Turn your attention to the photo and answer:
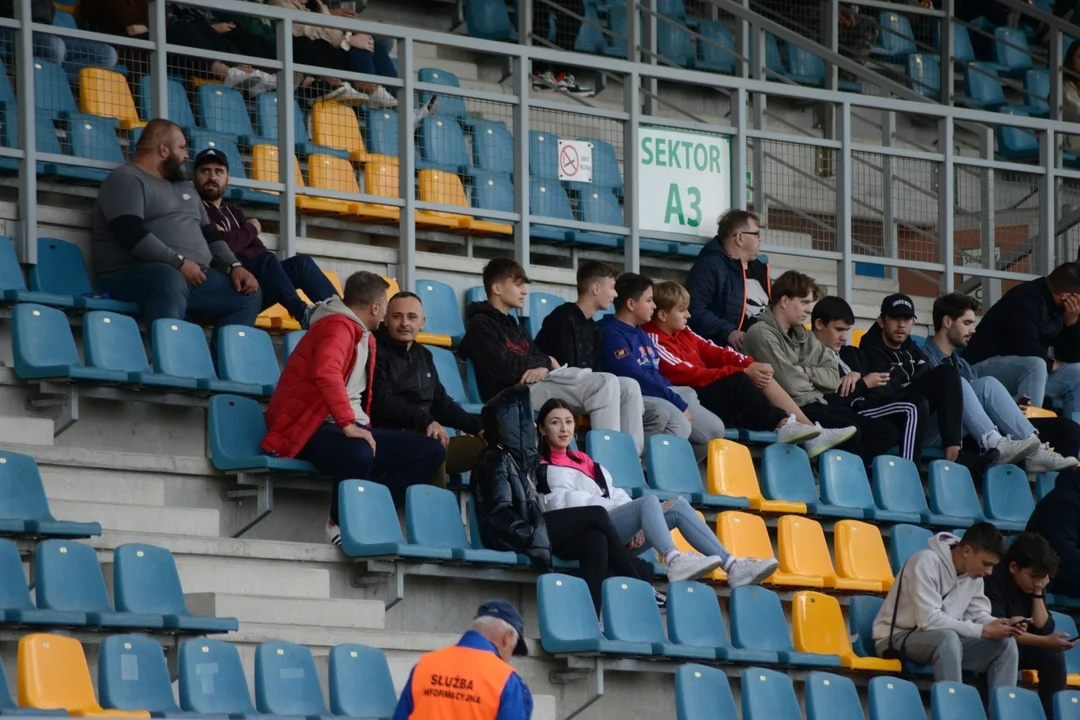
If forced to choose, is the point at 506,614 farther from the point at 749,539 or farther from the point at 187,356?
the point at 749,539

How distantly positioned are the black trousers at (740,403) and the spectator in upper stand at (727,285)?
0.42 metres

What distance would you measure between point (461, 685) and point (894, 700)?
3127 mm

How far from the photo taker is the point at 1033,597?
8609 mm

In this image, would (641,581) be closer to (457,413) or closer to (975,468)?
(457,413)

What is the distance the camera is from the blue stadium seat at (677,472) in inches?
343

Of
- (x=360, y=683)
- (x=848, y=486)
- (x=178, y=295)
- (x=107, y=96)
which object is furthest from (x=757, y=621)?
(x=107, y=96)

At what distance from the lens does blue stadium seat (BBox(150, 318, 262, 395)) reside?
798 centimetres

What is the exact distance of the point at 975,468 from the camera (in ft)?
32.9

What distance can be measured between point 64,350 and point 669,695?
2791 mm

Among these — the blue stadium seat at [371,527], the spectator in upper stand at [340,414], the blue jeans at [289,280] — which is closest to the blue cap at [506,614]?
the blue stadium seat at [371,527]

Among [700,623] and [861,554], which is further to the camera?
[861,554]

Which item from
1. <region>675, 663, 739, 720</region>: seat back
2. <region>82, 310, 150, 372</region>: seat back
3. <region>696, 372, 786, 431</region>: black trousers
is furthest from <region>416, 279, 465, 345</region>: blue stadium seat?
<region>675, 663, 739, 720</region>: seat back

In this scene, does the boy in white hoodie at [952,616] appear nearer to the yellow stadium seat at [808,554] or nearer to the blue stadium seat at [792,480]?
the yellow stadium seat at [808,554]

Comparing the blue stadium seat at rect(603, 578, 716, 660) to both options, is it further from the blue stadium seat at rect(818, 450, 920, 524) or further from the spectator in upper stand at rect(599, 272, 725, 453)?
the blue stadium seat at rect(818, 450, 920, 524)
